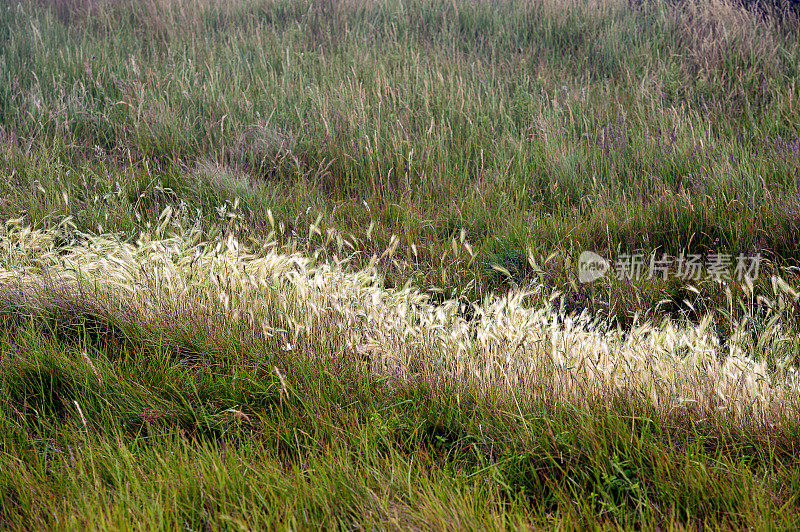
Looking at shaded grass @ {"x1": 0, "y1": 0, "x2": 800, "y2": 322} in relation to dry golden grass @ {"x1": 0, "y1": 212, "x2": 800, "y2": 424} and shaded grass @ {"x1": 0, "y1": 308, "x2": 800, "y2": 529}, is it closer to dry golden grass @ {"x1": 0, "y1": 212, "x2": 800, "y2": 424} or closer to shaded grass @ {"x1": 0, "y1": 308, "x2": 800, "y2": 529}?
dry golden grass @ {"x1": 0, "y1": 212, "x2": 800, "y2": 424}

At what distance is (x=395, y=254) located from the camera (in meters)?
3.41

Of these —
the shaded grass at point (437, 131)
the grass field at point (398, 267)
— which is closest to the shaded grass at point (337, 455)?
the grass field at point (398, 267)

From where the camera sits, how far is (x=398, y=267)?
3.10 metres

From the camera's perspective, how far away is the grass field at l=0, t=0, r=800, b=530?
1657 mm

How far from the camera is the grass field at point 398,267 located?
166 cm

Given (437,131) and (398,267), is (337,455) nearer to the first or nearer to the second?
(398,267)

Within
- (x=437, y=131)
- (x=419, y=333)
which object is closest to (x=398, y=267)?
(x=419, y=333)

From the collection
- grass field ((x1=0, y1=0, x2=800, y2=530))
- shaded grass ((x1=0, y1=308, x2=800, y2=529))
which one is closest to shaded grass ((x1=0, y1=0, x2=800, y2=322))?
grass field ((x1=0, y1=0, x2=800, y2=530))

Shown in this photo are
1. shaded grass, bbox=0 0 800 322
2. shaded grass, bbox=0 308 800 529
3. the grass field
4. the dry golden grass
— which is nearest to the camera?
shaded grass, bbox=0 308 800 529

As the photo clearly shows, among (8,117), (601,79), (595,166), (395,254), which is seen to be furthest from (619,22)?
(8,117)

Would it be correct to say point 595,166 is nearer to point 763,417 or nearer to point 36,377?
point 763,417

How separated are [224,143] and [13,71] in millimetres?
2282

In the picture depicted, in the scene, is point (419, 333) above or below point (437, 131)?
below

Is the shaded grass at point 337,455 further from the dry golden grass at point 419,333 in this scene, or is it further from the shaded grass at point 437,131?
the shaded grass at point 437,131
